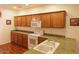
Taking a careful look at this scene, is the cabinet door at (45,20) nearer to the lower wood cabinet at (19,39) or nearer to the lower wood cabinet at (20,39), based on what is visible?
the lower wood cabinet at (20,39)

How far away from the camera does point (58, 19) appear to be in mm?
2922

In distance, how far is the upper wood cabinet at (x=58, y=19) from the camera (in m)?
2.81

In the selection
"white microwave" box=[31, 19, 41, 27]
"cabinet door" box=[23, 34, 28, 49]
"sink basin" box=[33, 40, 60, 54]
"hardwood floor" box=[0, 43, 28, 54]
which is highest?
"white microwave" box=[31, 19, 41, 27]

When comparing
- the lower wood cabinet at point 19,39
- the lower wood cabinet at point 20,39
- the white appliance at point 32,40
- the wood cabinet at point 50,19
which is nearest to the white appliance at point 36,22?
the wood cabinet at point 50,19

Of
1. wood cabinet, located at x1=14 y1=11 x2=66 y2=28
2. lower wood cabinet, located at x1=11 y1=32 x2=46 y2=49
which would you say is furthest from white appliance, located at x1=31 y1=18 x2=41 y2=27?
lower wood cabinet, located at x1=11 y1=32 x2=46 y2=49

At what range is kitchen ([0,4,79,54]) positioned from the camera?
2221 mm

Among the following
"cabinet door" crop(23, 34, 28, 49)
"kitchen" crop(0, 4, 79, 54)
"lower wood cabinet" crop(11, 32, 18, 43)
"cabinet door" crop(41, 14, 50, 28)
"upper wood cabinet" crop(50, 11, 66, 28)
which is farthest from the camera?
"lower wood cabinet" crop(11, 32, 18, 43)

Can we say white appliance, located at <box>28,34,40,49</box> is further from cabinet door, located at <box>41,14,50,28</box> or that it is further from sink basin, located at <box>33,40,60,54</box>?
sink basin, located at <box>33,40,60,54</box>

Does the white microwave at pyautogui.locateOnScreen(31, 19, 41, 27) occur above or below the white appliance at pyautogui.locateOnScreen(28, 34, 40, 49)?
above

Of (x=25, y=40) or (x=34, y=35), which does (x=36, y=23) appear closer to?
(x=34, y=35)

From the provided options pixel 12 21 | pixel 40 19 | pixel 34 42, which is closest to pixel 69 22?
pixel 40 19

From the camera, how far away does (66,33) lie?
9.60 feet

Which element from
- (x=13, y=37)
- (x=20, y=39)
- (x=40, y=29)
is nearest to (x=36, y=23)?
(x=40, y=29)
